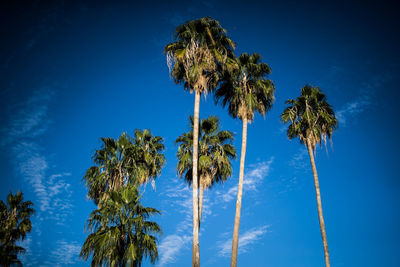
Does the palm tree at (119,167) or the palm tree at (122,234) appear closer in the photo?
the palm tree at (122,234)

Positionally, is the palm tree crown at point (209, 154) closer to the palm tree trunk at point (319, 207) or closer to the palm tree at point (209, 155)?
the palm tree at point (209, 155)

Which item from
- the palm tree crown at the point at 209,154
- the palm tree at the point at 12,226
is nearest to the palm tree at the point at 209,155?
the palm tree crown at the point at 209,154

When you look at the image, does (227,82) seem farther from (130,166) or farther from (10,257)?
(10,257)

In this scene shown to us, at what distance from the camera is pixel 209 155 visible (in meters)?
22.0

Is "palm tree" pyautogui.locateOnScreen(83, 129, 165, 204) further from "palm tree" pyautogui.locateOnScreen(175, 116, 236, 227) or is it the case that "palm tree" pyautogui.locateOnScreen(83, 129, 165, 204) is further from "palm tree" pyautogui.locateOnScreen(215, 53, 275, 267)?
"palm tree" pyautogui.locateOnScreen(215, 53, 275, 267)

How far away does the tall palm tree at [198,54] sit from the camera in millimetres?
17281

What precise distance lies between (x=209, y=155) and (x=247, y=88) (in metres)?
6.15

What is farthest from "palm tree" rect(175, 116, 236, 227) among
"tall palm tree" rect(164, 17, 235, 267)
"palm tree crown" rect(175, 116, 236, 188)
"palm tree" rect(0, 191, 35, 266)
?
"palm tree" rect(0, 191, 35, 266)

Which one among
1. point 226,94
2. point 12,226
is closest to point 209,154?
point 226,94

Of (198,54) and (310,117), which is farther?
(310,117)

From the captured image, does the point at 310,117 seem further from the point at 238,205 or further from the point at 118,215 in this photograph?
the point at 118,215

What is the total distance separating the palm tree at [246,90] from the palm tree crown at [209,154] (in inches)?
104

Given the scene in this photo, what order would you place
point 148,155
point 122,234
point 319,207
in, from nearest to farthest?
point 122,234 < point 319,207 < point 148,155

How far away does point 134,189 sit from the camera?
653 inches
